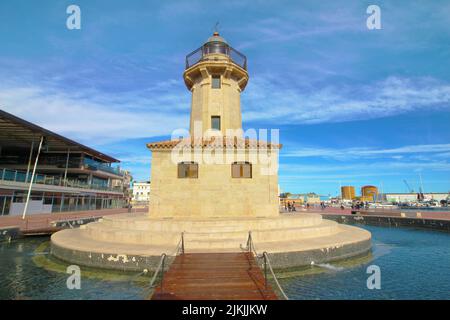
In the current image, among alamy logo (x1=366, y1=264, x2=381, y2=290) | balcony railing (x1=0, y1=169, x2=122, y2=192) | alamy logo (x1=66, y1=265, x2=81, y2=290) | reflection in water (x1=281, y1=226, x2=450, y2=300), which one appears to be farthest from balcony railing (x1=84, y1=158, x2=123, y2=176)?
alamy logo (x1=366, y1=264, x2=381, y2=290)

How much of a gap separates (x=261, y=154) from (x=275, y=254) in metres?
8.38

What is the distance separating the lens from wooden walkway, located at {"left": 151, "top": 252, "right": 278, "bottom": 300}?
6.37 metres

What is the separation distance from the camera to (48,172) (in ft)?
137

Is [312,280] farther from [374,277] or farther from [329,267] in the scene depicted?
[374,277]

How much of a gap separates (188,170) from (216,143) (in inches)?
111

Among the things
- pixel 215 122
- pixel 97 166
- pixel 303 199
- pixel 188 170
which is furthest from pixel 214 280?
pixel 303 199

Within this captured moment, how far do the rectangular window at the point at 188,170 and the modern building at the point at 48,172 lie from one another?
19009mm

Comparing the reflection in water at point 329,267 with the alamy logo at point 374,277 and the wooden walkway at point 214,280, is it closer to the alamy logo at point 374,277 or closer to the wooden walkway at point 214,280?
the alamy logo at point 374,277

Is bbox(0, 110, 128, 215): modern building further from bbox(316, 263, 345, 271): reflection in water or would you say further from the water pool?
bbox(316, 263, 345, 271): reflection in water

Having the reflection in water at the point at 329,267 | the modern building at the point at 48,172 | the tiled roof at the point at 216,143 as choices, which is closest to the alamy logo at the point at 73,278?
the tiled roof at the point at 216,143

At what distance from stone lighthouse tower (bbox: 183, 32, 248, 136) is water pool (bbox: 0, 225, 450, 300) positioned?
12203 mm
